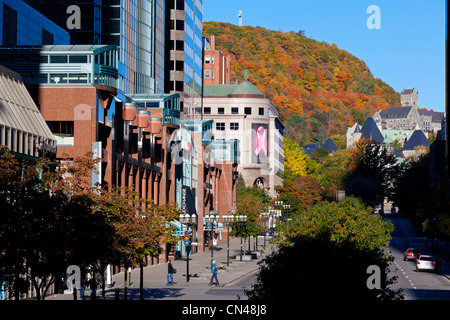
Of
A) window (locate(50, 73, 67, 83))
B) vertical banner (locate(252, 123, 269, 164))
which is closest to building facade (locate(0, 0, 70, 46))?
window (locate(50, 73, 67, 83))

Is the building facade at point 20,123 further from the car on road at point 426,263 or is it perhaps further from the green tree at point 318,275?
the car on road at point 426,263

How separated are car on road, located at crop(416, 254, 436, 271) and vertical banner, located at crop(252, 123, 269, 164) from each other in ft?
308

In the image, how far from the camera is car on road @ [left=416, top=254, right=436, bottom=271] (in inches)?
2916

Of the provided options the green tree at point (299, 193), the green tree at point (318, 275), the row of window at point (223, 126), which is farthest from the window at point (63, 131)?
the row of window at point (223, 126)

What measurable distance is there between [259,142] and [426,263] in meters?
95.5

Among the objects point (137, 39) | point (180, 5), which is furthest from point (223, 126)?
point (137, 39)

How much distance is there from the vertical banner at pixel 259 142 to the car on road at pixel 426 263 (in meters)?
93.9

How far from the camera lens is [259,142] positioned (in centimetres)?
16850

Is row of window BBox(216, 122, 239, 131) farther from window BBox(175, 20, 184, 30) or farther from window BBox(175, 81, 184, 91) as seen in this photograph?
window BBox(175, 20, 184, 30)

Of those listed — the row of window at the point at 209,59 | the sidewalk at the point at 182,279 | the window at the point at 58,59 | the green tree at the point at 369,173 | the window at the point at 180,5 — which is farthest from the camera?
the row of window at the point at 209,59

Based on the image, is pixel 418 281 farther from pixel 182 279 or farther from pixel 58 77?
pixel 58 77

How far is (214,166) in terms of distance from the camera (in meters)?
115

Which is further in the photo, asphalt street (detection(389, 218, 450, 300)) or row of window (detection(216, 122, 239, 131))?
row of window (detection(216, 122, 239, 131))

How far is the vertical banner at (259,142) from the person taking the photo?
168 meters
